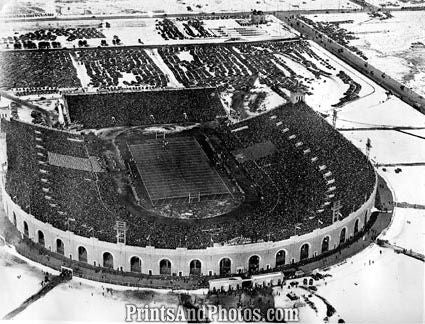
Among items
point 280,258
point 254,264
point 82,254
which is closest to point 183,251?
point 254,264

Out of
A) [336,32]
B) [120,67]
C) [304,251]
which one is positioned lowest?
[336,32]

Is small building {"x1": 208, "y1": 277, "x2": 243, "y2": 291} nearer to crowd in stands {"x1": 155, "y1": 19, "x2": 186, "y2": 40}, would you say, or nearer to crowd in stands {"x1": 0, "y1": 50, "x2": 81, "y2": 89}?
crowd in stands {"x1": 0, "y1": 50, "x2": 81, "y2": 89}

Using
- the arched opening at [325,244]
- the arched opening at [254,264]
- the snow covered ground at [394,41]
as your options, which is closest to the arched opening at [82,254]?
the arched opening at [254,264]

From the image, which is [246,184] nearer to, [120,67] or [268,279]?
[268,279]

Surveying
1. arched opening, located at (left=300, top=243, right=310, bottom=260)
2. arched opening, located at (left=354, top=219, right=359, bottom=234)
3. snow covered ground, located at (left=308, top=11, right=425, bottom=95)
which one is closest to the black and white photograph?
arched opening, located at (left=354, top=219, right=359, bottom=234)

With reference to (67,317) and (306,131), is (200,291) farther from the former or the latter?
(306,131)

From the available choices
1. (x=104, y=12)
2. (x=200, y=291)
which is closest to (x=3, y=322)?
(x=200, y=291)
